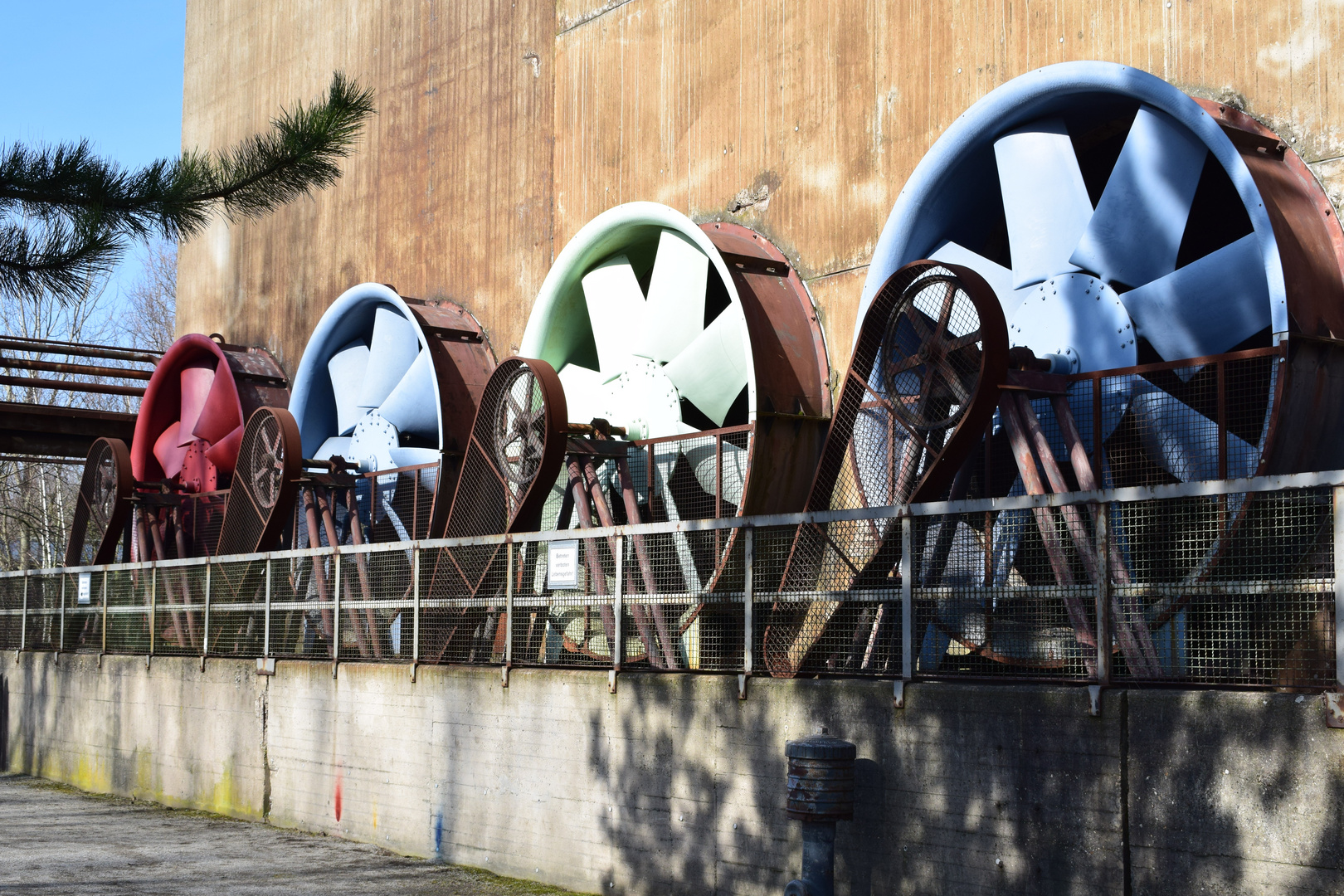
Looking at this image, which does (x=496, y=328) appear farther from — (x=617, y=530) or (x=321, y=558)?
(x=617, y=530)

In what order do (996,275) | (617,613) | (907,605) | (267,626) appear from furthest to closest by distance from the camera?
(267,626), (996,275), (617,613), (907,605)

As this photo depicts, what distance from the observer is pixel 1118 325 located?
10930 mm

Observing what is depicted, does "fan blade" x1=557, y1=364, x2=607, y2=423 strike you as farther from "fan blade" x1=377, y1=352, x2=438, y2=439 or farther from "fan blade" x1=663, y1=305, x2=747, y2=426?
"fan blade" x1=377, y1=352, x2=438, y2=439

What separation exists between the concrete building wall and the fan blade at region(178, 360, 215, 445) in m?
1.15

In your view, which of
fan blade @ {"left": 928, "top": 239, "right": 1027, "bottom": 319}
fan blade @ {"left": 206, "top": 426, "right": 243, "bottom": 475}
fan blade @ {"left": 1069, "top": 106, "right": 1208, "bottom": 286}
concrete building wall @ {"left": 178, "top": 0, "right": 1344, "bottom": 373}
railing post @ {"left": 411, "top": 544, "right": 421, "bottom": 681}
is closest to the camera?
fan blade @ {"left": 1069, "top": 106, "right": 1208, "bottom": 286}

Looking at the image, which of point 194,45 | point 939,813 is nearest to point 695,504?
point 939,813

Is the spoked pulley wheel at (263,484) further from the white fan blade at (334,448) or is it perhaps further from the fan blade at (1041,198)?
the fan blade at (1041,198)

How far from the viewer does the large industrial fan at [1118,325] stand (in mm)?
7836

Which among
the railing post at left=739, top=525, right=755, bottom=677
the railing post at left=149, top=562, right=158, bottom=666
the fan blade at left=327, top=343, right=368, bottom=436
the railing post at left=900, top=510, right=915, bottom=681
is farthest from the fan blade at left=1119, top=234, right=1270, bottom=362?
the fan blade at left=327, top=343, right=368, bottom=436

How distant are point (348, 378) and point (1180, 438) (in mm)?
12765

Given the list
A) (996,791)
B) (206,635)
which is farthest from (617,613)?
(206,635)

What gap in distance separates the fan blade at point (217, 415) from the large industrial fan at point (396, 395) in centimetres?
154

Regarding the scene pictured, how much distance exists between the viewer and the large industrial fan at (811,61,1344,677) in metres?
7.84

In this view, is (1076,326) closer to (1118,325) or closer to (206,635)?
(1118,325)
